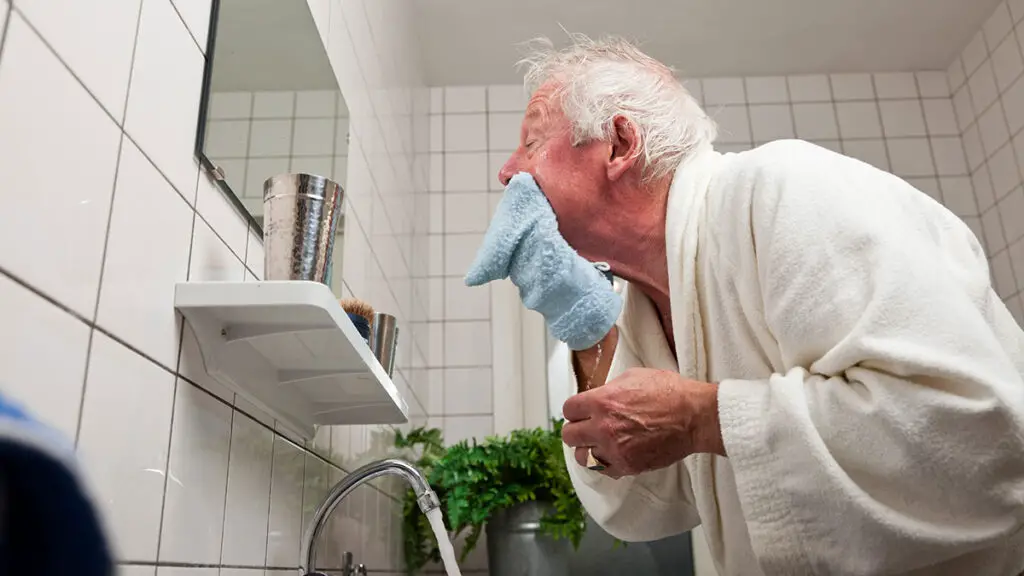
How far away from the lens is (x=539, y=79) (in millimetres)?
1155

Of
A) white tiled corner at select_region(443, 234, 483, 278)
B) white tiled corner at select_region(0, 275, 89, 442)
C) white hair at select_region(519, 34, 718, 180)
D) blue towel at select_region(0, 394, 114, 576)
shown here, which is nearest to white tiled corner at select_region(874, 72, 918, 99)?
white tiled corner at select_region(443, 234, 483, 278)

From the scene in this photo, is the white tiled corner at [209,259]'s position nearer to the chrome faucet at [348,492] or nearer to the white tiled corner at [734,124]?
the chrome faucet at [348,492]

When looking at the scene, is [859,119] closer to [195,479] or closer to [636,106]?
[636,106]

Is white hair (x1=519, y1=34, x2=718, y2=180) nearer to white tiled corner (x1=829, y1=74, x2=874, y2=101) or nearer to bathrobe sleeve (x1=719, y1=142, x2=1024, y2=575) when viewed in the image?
bathrobe sleeve (x1=719, y1=142, x2=1024, y2=575)

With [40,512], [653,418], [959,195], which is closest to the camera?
[40,512]

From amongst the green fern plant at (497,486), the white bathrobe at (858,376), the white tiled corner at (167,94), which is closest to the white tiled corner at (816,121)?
the green fern plant at (497,486)

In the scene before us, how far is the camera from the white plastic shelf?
26.8 inches

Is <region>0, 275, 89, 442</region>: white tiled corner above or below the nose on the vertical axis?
below

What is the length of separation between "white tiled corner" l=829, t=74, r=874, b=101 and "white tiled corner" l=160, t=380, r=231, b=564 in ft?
7.83

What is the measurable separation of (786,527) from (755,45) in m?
2.09

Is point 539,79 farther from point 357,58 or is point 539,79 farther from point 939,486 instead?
point 939,486

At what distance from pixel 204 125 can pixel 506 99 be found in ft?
6.11

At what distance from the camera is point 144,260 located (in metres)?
0.62

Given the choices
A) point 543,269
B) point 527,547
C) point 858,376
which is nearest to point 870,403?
point 858,376
